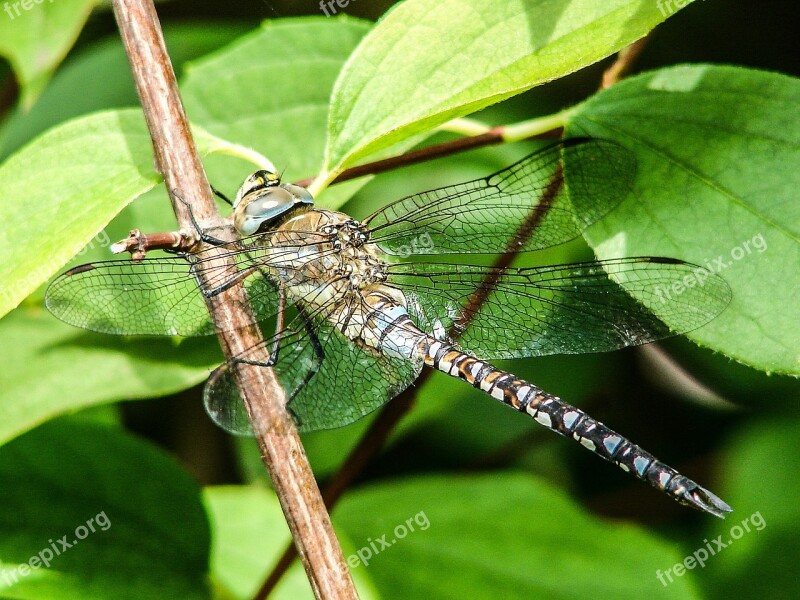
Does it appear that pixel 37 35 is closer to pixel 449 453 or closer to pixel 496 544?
pixel 449 453

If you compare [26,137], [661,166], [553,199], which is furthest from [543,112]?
[26,137]

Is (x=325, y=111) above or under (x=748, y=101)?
above

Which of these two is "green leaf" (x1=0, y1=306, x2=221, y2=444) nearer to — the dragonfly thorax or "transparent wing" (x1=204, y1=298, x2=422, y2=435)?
"transparent wing" (x1=204, y1=298, x2=422, y2=435)

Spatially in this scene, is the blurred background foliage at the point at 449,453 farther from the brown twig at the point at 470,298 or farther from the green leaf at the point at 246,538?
the brown twig at the point at 470,298

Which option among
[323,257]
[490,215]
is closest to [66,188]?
[323,257]

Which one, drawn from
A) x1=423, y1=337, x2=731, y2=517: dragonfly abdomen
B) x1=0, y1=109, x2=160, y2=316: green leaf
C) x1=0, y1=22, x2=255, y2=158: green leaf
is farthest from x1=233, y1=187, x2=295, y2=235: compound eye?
x1=0, y1=22, x2=255, y2=158: green leaf

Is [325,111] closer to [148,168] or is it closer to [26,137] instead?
[148,168]
